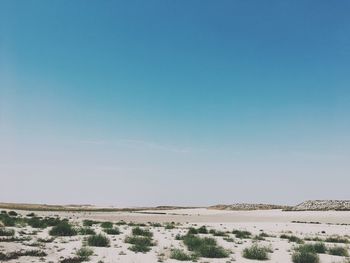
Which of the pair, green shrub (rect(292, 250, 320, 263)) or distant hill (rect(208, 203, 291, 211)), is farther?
distant hill (rect(208, 203, 291, 211))

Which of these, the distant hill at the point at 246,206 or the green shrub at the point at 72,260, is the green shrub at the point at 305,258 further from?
the distant hill at the point at 246,206

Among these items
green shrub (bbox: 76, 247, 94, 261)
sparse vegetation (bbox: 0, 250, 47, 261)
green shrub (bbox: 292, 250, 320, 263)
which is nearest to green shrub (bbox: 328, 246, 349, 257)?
green shrub (bbox: 292, 250, 320, 263)

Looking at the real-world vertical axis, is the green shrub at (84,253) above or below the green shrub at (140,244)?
below

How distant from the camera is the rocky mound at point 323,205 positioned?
97400mm

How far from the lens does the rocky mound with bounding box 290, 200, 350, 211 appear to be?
97.4m

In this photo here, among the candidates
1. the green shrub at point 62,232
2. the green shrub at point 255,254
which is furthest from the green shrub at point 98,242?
the green shrub at point 255,254

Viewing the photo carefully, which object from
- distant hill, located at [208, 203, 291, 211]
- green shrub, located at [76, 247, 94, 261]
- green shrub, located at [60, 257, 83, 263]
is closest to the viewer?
green shrub, located at [60, 257, 83, 263]

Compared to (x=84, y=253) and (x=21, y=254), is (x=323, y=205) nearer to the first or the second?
(x=84, y=253)

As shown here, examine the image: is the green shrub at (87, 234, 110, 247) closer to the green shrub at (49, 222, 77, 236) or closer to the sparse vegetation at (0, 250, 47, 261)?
the sparse vegetation at (0, 250, 47, 261)

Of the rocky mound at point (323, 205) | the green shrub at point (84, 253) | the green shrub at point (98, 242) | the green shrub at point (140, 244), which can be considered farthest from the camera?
the rocky mound at point (323, 205)

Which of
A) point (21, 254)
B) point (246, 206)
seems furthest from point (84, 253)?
point (246, 206)

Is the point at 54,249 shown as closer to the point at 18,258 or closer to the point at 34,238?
the point at 18,258

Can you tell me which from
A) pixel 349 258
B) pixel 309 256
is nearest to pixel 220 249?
pixel 309 256

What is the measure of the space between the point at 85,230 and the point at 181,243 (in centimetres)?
892
